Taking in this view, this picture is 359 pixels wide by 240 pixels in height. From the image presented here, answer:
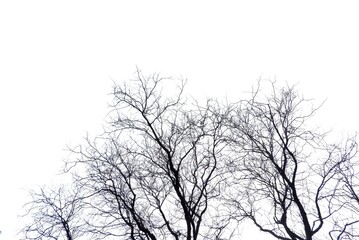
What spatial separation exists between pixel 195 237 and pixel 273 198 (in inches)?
98.4

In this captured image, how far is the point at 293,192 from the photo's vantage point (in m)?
7.37

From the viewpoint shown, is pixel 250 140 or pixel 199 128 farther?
pixel 250 140

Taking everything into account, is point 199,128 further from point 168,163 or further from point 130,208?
point 130,208

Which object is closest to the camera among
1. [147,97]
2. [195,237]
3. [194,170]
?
[195,237]

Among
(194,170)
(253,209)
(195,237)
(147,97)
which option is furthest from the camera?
(253,209)

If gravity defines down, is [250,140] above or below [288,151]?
above

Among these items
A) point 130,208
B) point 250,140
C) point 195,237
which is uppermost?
point 250,140

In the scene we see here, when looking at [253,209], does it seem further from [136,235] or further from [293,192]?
[136,235]

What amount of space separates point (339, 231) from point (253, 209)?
2.07 meters

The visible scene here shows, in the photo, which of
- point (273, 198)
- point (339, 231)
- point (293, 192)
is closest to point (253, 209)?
point (273, 198)

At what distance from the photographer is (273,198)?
328 inches

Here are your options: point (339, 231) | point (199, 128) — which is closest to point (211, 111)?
point (199, 128)

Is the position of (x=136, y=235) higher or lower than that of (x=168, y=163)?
lower

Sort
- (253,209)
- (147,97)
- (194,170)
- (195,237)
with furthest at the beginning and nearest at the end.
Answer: (253,209) → (194,170) → (147,97) → (195,237)
